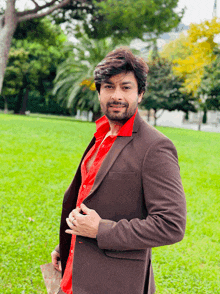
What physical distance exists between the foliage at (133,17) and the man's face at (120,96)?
9625mm

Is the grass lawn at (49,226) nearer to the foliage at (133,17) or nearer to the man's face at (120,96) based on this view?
the man's face at (120,96)

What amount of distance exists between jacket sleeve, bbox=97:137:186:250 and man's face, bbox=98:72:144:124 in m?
0.26

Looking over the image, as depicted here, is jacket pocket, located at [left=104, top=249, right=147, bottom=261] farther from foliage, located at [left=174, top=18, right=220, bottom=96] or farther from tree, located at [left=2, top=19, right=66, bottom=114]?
tree, located at [left=2, top=19, right=66, bottom=114]

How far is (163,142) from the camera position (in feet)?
4.15

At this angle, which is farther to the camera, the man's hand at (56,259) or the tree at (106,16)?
the tree at (106,16)

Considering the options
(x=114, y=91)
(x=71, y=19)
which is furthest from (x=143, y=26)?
(x=114, y=91)

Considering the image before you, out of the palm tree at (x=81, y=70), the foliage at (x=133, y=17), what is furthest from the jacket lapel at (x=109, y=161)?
the palm tree at (x=81, y=70)

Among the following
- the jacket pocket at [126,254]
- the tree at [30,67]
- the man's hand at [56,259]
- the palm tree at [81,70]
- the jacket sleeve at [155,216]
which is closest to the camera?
the jacket sleeve at [155,216]

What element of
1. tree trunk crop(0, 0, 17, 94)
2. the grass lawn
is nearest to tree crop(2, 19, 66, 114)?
tree trunk crop(0, 0, 17, 94)

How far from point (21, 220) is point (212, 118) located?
4531 centimetres

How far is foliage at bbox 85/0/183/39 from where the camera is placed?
991 centimetres

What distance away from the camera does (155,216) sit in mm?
1191

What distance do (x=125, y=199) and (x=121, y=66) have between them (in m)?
0.65

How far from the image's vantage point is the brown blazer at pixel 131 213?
3.93ft
